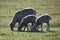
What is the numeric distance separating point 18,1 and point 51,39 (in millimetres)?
34402

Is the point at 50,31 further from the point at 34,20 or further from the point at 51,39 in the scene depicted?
the point at 51,39

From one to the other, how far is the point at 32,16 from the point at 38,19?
0.51 meters

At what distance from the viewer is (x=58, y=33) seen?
23469mm

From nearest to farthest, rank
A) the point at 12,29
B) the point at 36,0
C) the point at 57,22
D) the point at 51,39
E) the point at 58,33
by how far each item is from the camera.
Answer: the point at 51,39 → the point at 58,33 → the point at 12,29 → the point at 57,22 → the point at 36,0

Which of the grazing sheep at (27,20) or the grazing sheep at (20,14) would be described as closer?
the grazing sheep at (27,20)

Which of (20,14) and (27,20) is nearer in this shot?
(27,20)

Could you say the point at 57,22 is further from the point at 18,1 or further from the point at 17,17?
the point at 18,1

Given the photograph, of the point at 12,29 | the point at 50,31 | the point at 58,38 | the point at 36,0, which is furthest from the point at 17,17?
the point at 36,0

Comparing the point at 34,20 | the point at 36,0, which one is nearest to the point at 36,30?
the point at 34,20

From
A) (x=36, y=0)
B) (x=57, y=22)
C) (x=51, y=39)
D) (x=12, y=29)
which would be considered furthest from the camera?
(x=36, y=0)

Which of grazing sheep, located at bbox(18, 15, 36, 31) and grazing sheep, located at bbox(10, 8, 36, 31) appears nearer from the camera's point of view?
grazing sheep, located at bbox(18, 15, 36, 31)

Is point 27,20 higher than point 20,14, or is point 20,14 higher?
point 20,14

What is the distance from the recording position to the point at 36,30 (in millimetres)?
24594

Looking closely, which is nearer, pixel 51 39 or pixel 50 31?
pixel 51 39
